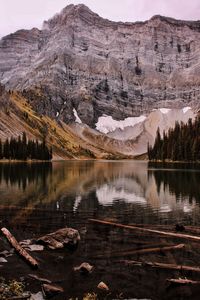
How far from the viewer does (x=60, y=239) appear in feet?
99.8

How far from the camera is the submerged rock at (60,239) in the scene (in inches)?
1177

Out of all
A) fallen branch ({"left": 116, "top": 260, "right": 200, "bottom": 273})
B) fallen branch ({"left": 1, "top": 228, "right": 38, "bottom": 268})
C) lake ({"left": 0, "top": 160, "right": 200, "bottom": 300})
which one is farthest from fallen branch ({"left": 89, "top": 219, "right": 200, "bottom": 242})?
fallen branch ({"left": 1, "top": 228, "right": 38, "bottom": 268})

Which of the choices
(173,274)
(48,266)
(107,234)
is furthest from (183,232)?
(48,266)

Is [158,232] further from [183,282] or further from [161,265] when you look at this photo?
[183,282]

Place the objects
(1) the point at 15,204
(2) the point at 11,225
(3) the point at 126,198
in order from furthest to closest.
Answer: (3) the point at 126,198, (1) the point at 15,204, (2) the point at 11,225

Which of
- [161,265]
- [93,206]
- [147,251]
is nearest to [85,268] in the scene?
[161,265]

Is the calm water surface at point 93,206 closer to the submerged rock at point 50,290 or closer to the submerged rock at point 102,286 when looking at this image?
the submerged rock at point 50,290

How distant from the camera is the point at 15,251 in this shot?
28.5m

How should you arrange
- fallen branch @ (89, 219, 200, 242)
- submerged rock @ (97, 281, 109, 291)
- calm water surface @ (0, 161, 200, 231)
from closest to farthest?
submerged rock @ (97, 281, 109, 291)
fallen branch @ (89, 219, 200, 242)
calm water surface @ (0, 161, 200, 231)

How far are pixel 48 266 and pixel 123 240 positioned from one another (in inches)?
319

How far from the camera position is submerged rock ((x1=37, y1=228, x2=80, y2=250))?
29891 millimetres

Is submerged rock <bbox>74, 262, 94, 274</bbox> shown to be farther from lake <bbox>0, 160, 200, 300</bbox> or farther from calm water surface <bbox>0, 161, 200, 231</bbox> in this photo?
calm water surface <bbox>0, 161, 200, 231</bbox>

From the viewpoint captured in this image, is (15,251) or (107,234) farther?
(107,234)

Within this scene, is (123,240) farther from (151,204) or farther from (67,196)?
(67,196)
